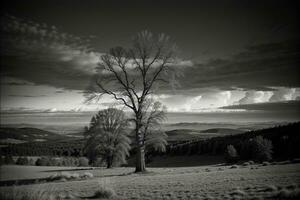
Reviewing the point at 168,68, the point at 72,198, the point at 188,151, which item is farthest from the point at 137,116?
the point at 188,151

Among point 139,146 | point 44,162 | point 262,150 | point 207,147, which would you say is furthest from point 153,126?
point 207,147

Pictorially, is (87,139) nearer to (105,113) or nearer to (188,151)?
(105,113)

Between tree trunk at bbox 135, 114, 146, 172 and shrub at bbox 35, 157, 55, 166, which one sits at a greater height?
tree trunk at bbox 135, 114, 146, 172

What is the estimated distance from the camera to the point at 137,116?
2358cm

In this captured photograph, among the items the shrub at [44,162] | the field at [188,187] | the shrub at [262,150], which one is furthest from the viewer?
the shrub at [44,162]

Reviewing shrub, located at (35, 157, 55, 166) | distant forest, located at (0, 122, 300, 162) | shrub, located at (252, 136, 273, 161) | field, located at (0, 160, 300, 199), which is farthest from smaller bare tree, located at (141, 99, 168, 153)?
distant forest, located at (0, 122, 300, 162)

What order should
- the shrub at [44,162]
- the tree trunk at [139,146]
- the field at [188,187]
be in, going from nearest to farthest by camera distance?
the field at [188,187] < the tree trunk at [139,146] < the shrub at [44,162]

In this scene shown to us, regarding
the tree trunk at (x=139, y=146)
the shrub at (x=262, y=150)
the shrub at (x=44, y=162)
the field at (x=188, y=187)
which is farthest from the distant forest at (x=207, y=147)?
the field at (x=188, y=187)

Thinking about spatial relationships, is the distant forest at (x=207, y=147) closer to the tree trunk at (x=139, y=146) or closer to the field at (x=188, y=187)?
the tree trunk at (x=139, y=146)

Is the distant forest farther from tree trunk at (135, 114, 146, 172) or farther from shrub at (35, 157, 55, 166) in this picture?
tree trunk at (135, 114, 146, 172)

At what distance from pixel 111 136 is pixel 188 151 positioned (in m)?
56.1

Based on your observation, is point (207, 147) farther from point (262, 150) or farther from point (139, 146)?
point (139, 146)

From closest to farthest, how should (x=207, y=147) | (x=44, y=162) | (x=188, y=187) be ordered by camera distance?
(x=188, y=187) → (x=44, y=162) → (x=207, y=147)

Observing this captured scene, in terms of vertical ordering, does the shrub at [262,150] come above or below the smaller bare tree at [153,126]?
below
